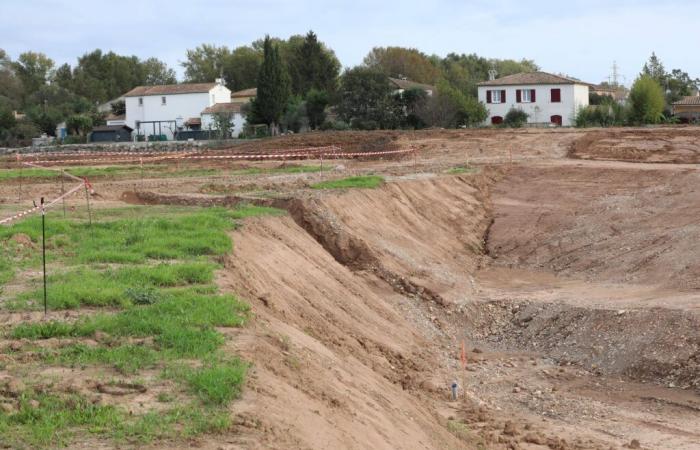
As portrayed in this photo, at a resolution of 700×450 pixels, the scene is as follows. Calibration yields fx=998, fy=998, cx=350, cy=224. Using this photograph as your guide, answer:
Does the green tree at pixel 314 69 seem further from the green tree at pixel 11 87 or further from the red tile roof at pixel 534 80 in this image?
the green tree at pixel 11 87

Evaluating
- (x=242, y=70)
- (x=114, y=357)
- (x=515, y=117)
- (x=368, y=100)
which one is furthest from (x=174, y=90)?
(x=114, y=357)

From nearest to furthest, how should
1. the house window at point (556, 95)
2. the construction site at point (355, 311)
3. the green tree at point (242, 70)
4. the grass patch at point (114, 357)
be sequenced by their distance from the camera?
the construction site at point (355, 311) → the grass patch at point (114, 357) → the house window at point (556, 95) → the green tree at point (242, 70)

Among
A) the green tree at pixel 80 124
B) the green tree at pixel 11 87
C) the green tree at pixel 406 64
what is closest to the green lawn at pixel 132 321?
the green tree at pixel 80 124

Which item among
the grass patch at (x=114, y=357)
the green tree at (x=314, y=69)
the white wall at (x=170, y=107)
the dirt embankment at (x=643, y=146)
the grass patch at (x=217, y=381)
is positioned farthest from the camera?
the white wall at (x=170, y=107)

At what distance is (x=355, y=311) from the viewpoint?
847 inches

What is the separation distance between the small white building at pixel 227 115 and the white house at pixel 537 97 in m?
22.6

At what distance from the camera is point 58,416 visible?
33.9 ft

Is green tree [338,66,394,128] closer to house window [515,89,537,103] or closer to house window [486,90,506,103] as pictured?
house window [486,90,506,103]

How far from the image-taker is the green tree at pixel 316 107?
266ft

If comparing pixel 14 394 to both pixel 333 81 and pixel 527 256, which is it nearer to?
pixel 527 256

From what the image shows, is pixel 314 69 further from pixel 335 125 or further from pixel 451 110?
pixel 451 110

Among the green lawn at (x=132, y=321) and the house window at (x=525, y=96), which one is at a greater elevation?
the house window at (x=525, y=96)

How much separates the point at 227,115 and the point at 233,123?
1.17 metres

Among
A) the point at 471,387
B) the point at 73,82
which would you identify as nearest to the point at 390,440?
the point at 471,387
